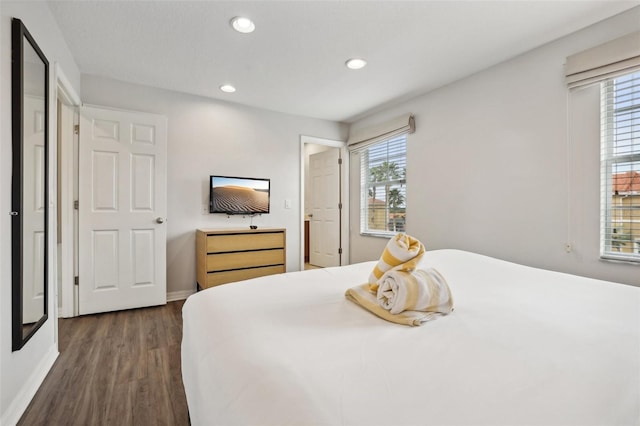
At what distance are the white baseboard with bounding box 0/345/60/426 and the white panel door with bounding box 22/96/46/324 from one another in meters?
0.30

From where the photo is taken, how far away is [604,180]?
2029 millimetres

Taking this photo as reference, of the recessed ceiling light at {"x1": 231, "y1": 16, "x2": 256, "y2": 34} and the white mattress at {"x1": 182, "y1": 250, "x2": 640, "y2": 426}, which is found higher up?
the recessed ceiling light at {"x1": 231, "y1": 16, "x2": 256, "y2": 34}

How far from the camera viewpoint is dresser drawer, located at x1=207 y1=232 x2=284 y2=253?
3.14 meters

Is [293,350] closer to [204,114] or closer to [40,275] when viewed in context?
[40,275]

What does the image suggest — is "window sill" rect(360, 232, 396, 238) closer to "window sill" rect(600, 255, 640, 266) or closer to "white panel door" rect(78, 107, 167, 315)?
"window sill" rect(600, 255, 640, 266)

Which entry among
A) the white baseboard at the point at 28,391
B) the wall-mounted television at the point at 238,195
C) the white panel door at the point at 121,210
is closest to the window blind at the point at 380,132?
the wall-mounted television at the point at 238,195

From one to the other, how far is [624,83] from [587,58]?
0.28 meters

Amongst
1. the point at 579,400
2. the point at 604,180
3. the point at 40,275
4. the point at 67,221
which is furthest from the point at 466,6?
the point at 67,221

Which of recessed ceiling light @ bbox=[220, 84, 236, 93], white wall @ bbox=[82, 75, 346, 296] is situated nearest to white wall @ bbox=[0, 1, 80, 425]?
white wall @ bbox=[82, 75, 346, 296]

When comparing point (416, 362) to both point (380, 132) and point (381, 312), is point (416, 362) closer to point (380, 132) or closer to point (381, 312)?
point (381, 312)

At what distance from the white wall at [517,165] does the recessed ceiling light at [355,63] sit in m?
1.01

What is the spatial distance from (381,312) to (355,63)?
7.64 feet

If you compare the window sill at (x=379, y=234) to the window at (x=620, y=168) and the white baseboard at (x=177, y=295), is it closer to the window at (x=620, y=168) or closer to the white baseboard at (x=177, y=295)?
the window at (x=620, y=168)

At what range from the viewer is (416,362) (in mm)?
725
